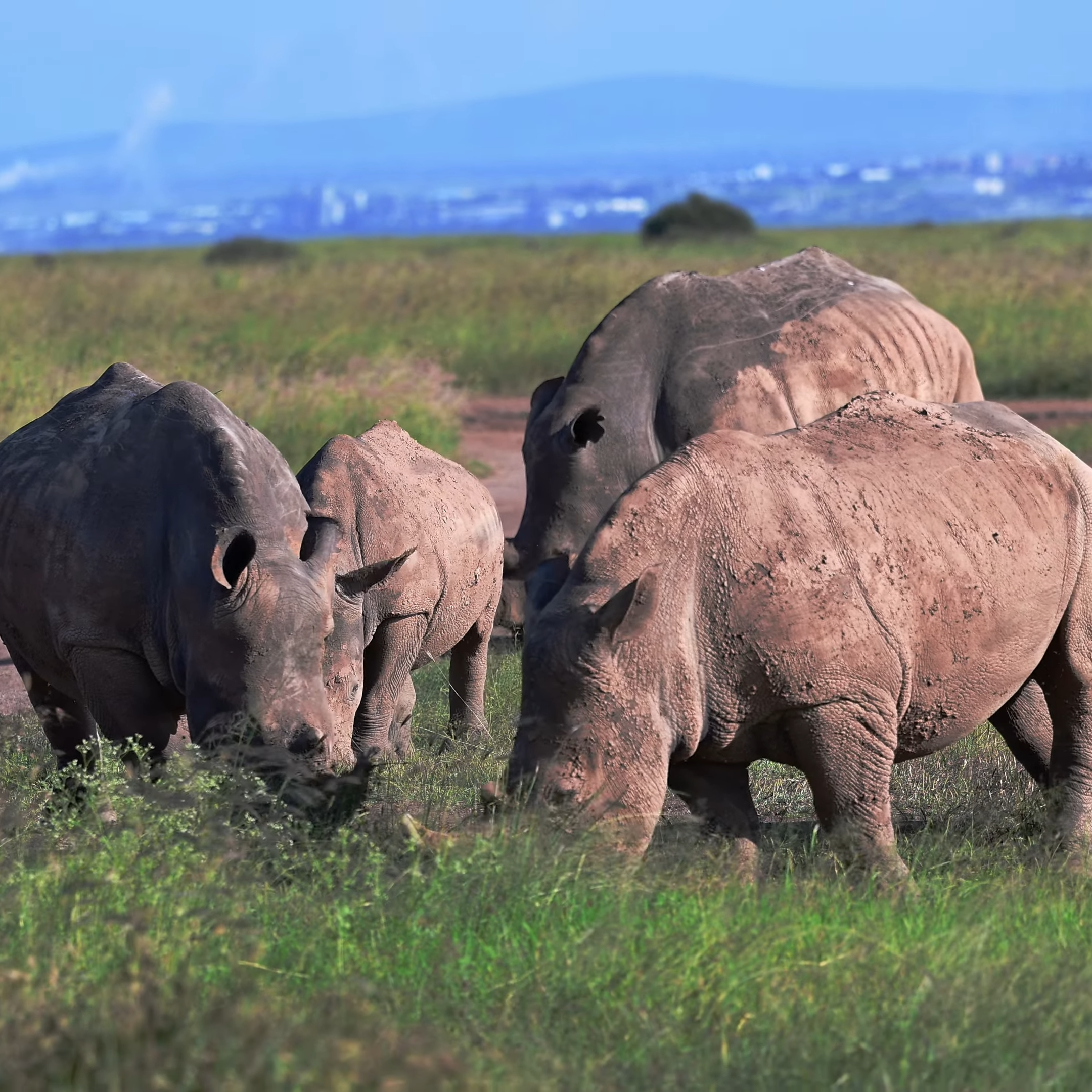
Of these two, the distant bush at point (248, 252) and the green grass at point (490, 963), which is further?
the distant bush at point (248, 252)

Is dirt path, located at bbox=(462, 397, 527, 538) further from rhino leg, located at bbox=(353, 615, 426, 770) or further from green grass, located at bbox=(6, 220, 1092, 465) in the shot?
rhino leg, located at bbox=(353, 615, 426, 770)

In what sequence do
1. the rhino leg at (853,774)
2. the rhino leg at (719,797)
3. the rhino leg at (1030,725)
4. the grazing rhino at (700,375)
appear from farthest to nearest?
the grazing rhino at (700,375) < the rhino leg at (1030,725) < the rhino leg at (719,797) < the rhino leg at (853,774)

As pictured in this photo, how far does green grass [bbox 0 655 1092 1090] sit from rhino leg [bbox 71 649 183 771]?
0.59 m

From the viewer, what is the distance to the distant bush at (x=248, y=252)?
56.6m

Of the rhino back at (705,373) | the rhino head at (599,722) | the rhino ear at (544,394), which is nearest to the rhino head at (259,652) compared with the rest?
the rhino head at (599,722)

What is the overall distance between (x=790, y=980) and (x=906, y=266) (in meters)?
31.2

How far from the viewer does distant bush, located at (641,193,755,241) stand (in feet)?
190

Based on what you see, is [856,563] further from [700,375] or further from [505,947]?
[700,375]

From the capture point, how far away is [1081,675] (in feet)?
19.2

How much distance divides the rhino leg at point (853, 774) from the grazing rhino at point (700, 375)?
284 centimetres

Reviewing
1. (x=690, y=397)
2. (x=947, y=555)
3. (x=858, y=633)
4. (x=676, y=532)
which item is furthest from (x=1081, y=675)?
(x=690, y=397)

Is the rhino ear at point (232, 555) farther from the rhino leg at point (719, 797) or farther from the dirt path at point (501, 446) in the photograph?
the dirt path at point (501, 446)

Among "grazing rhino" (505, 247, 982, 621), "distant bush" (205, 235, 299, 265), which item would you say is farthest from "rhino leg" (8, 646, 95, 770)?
"distant bush" (205, 235, 299, 265)

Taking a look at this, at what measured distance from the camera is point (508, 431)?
2023 cm
